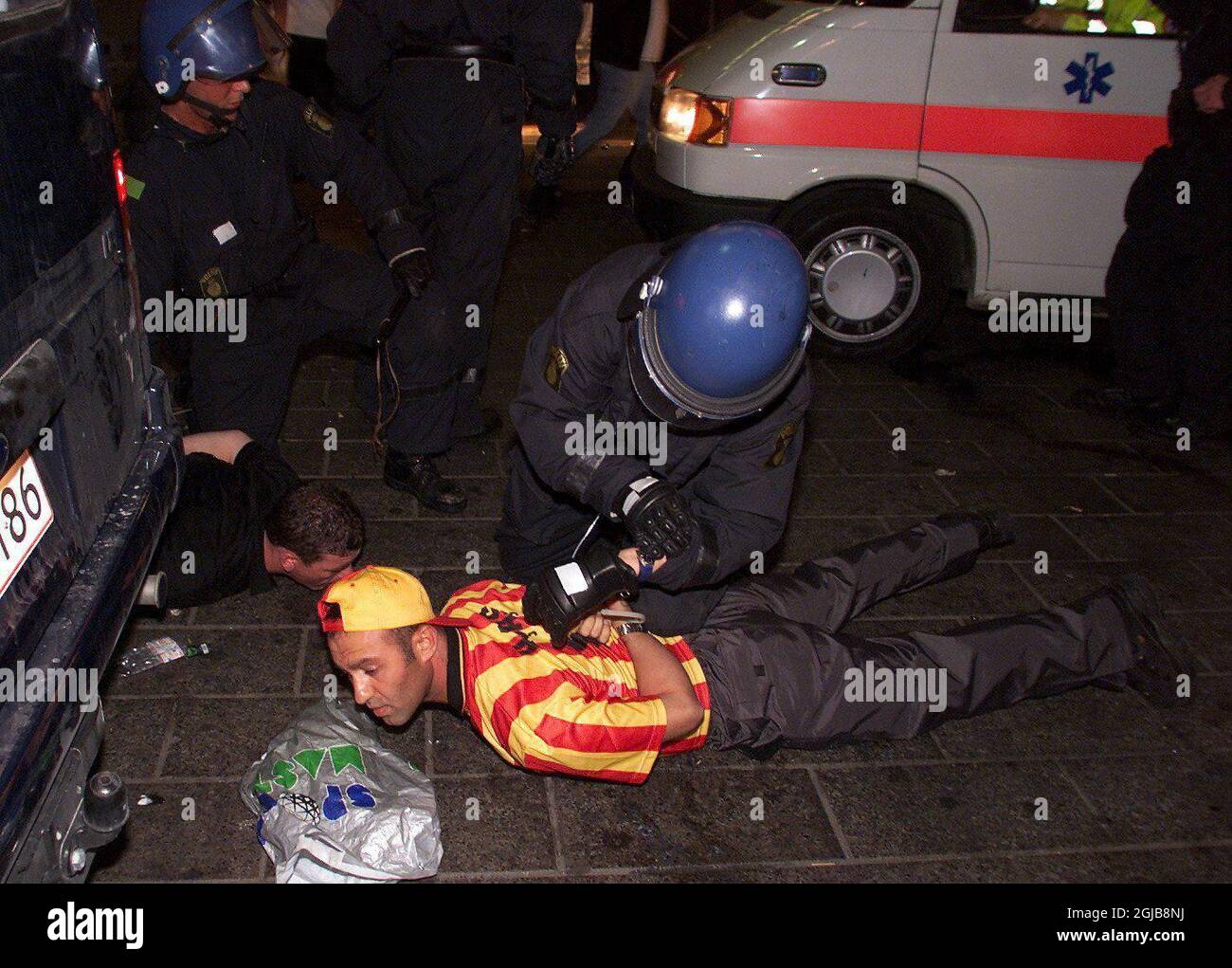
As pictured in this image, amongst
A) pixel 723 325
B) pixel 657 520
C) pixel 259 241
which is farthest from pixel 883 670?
pixel 259 241

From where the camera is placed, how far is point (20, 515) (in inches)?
78.5

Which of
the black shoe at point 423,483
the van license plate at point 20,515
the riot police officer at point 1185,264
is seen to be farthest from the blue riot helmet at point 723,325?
the riot police officer at point 1185,264

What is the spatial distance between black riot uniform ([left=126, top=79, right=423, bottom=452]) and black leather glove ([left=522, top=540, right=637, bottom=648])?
1.90 metres

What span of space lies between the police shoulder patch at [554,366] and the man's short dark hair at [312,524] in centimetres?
87

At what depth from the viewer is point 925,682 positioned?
3404 millimetres

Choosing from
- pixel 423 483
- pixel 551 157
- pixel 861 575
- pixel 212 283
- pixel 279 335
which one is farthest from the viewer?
pixel 551 157

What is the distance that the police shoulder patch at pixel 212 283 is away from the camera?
4.01 metres

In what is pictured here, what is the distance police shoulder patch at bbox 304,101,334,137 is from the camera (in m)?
4.16

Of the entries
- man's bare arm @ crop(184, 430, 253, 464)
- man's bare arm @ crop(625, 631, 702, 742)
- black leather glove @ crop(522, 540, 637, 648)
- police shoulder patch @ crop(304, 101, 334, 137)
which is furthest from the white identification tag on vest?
police shoulder patch @ crop(304, 101, 334, 137)

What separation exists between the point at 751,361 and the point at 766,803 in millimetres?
1339

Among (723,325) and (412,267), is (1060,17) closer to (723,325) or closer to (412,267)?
(412,267)

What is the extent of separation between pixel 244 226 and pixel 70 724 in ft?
7.95

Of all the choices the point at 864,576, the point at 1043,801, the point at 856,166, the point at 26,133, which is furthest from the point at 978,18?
the point at 26,133

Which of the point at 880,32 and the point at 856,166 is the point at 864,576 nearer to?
the point at 856,166
